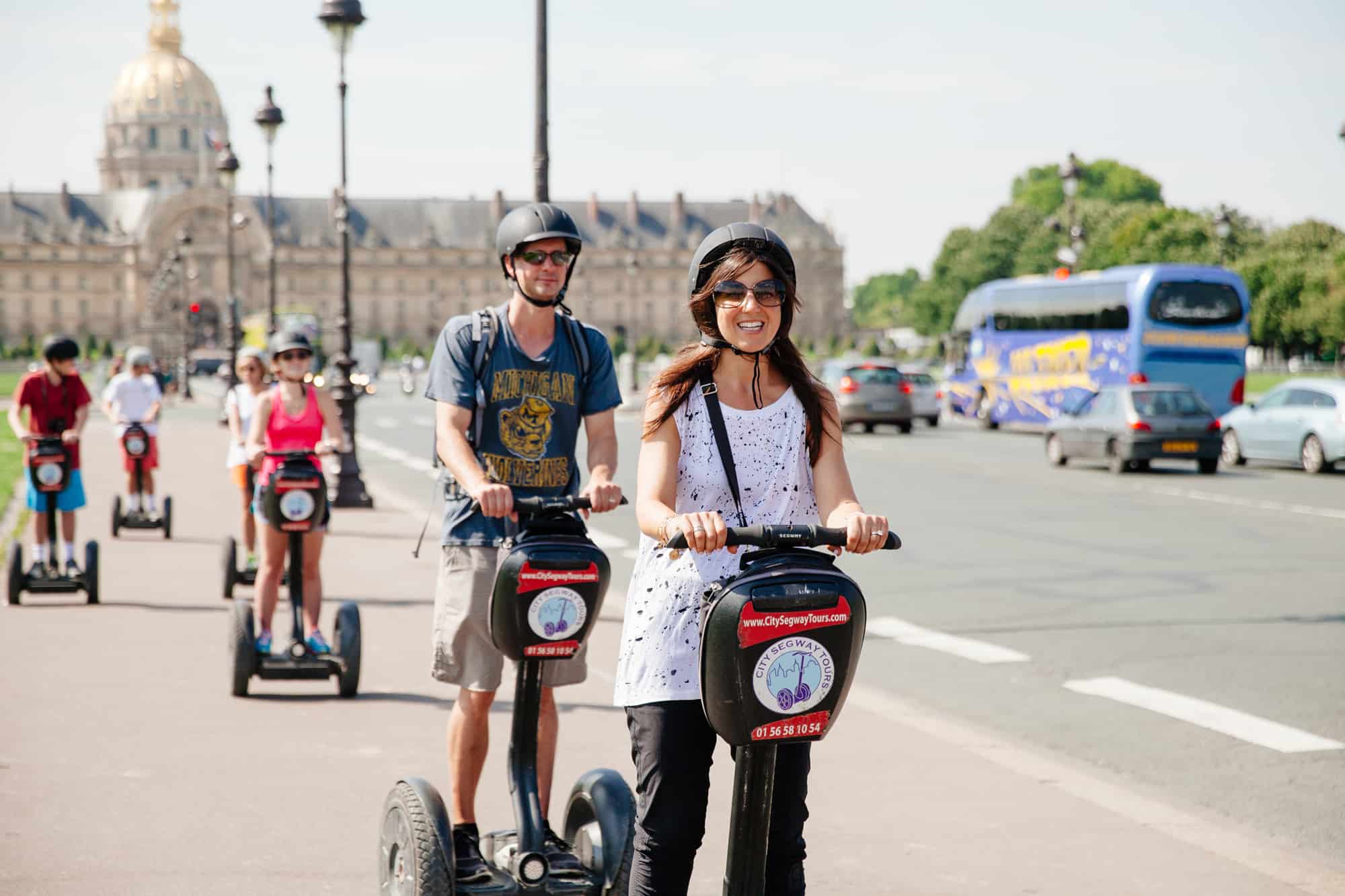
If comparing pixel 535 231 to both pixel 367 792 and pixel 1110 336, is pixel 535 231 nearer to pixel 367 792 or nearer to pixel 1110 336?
pixel 367 792

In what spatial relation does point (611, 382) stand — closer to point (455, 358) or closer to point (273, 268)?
point (455, 358)

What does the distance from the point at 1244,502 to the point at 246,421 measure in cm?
1126

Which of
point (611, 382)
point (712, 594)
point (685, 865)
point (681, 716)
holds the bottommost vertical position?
point (685, 865)

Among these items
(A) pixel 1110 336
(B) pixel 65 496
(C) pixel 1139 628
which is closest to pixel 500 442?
(C) pixel 1139 628

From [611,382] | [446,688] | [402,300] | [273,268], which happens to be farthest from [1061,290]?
[402,300]

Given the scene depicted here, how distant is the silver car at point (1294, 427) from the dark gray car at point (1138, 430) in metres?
1.41

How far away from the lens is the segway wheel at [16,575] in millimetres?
10203

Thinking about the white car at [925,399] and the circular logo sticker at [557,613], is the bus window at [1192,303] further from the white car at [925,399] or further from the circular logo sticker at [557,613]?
the circular logo sticker at [557,613]

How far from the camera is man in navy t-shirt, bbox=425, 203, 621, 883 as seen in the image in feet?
14.7

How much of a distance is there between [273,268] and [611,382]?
40144 millimetres

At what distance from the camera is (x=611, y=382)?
15.6ft

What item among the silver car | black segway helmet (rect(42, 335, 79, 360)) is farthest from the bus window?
black segway helmet (rect(42, 335, 79, 360))

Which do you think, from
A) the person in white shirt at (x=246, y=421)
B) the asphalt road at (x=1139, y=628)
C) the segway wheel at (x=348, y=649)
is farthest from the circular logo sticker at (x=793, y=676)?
the person in white shirt at (x=246, y=421)

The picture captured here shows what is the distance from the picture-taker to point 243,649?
735 cm
